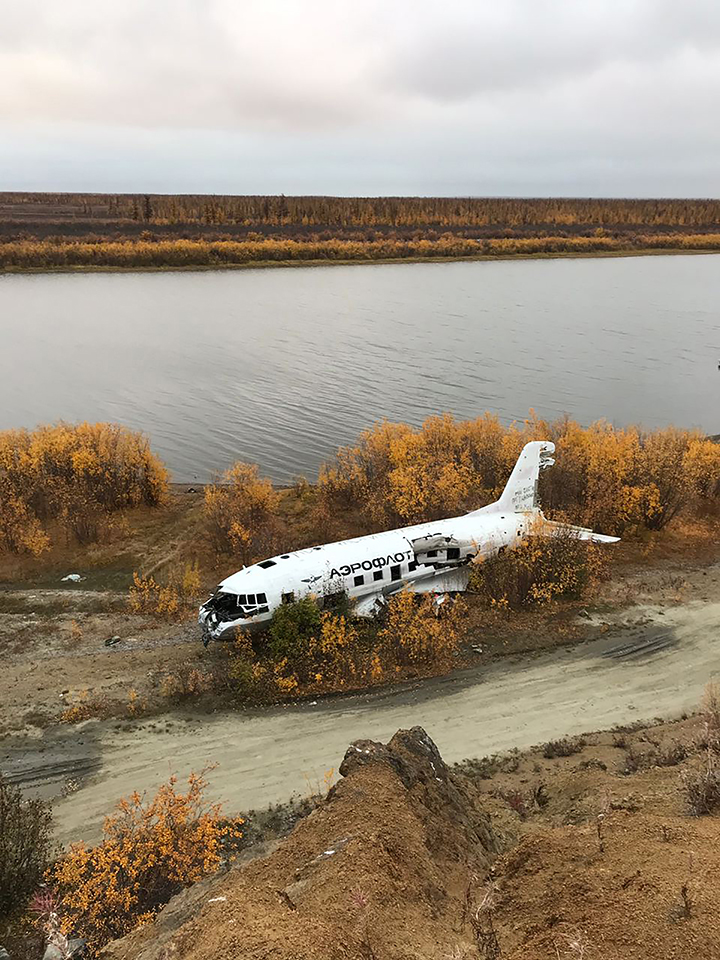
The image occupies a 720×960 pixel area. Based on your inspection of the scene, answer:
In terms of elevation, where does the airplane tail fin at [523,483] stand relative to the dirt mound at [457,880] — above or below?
above

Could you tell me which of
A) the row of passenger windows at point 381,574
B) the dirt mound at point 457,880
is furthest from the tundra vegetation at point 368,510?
the dirt mound at point 457,880

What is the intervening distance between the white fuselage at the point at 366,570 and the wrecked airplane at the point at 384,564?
3 centimetres

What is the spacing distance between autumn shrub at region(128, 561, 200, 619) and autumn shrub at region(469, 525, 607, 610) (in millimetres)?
11824

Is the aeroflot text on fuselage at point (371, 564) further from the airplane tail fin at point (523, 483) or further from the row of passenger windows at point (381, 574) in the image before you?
the airplane tail fin at point (523, 483)

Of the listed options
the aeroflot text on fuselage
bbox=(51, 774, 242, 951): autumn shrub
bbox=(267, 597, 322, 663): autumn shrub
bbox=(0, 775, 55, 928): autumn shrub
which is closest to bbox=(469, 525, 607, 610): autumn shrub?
the aeroflot text on fuselage

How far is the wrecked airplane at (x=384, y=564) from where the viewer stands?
22.5 meters

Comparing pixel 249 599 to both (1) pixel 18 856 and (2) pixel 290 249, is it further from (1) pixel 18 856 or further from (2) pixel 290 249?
(2) pixel 290 249

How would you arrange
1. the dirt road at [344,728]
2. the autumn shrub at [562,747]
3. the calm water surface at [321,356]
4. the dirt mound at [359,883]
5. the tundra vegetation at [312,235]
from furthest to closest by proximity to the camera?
the tundra vegetation at [312,235] → the calm water surface at [321,356] → the autumn shrub at [562,747] → the dirt road at [344,728] → the dirt mound at [359,883]

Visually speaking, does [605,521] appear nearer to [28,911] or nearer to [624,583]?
[624,583]

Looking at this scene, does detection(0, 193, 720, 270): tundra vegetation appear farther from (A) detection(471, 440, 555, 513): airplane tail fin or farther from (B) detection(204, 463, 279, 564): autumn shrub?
(A) detection(471, 440, 555, 513): airplane tail fin

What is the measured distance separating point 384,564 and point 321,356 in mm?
43392

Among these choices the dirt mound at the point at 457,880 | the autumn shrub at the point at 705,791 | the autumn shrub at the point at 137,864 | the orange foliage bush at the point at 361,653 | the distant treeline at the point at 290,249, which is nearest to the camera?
the dirt mound at the point at 457,880

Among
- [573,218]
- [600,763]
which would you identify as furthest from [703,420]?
[573,218]

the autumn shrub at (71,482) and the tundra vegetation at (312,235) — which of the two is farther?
the tundra vegetation at (312,235)
